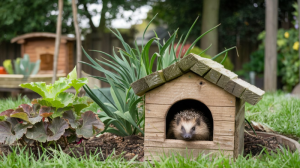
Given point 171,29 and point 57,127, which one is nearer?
point 57,127

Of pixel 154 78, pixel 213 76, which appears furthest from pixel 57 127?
pixel 213 76

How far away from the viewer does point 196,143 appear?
2.27m

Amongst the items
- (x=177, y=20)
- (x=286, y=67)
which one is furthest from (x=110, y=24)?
(x=286, y=67)

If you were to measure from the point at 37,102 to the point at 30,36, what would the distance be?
5929 millimetres

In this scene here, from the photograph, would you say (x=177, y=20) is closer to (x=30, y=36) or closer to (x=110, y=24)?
(x=110, y=24)

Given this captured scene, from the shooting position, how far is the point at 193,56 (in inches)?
82.1

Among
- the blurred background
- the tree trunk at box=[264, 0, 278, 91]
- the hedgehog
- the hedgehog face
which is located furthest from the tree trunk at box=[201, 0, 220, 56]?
the hedgehog face

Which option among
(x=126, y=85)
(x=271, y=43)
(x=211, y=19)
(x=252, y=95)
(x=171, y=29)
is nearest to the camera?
(x=252, y=95)

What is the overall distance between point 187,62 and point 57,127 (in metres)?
1.04

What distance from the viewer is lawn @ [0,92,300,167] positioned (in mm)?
2021

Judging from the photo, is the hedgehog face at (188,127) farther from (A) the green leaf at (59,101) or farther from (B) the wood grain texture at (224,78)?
(A) the green leaf at (59,101)

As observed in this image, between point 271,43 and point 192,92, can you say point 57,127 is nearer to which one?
point 192,92

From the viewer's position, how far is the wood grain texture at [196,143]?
221 cm

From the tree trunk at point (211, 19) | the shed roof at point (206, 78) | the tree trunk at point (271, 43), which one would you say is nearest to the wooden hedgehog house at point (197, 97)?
the shed roof at point (206, 78)
